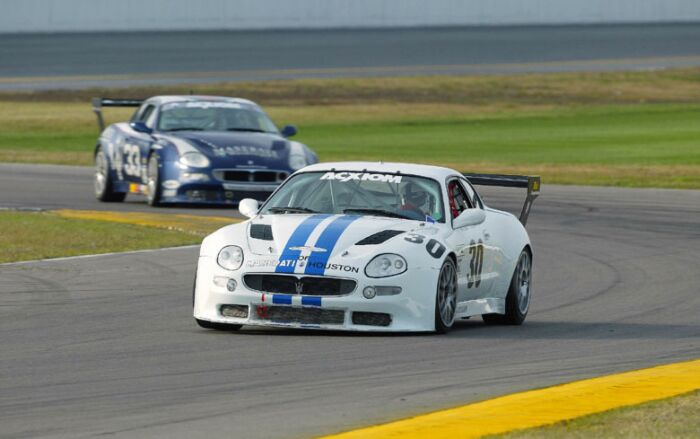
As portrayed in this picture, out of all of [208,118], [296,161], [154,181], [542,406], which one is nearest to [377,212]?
[542,406]

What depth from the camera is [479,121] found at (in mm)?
45719

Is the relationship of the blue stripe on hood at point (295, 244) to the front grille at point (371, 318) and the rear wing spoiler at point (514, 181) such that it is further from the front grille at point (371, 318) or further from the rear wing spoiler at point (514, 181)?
the rear wing spoiler at point (514, 181)

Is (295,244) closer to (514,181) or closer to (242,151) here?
(514,181)

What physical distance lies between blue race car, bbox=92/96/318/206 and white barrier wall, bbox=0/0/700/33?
54.4 metres

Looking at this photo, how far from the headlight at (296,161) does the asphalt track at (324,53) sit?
32.6 meters

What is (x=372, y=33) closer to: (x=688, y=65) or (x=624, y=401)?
(x=688, y=65)

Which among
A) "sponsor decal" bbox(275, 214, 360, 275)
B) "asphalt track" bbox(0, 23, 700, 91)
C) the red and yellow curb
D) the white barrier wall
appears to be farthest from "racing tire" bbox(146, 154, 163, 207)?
the white barrier wall

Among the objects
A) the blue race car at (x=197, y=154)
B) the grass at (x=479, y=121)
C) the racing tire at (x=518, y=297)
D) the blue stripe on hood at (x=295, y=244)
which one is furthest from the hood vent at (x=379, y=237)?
the grass at (x=479, y=121)

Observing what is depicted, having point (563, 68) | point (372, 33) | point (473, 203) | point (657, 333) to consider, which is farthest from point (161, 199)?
point (372, 33)

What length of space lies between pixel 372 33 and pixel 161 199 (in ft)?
197

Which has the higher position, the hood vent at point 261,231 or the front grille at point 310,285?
the hood vent at point 261,231

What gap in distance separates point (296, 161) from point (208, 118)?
1493 mm

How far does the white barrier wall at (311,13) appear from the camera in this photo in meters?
77.6

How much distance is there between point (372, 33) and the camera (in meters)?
81.6
